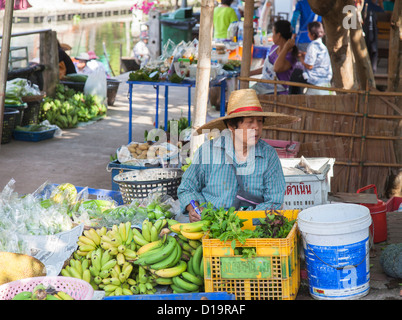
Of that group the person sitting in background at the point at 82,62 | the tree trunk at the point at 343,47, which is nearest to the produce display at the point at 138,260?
the tree trunk at the point at 343,47

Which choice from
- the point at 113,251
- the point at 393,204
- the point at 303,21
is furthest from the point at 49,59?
the point at 113,251

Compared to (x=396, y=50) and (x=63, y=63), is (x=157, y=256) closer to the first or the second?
(x=396, y=50)

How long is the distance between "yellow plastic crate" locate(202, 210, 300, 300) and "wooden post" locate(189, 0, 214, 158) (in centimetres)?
206

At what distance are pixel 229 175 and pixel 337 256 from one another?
92 cm

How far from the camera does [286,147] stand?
20.3ft

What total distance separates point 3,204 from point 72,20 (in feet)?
129

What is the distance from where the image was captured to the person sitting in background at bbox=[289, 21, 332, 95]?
7.78 meters

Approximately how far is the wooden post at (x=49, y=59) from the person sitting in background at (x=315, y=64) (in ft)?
15.3

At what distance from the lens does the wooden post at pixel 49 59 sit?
10.3m

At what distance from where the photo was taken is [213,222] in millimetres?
3318

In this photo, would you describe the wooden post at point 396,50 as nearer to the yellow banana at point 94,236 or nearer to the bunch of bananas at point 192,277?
the bunch of bananas at point 192,277

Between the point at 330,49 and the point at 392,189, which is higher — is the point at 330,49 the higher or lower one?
the higher one

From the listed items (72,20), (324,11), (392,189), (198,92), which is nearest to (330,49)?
(324,11)
